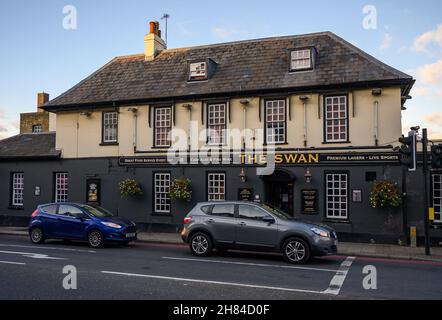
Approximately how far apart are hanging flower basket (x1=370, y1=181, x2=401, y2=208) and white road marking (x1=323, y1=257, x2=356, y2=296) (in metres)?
4.18

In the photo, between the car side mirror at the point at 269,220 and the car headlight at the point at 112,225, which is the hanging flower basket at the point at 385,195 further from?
the car headlight at the point at 112,225

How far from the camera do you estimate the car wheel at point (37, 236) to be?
1566 cm

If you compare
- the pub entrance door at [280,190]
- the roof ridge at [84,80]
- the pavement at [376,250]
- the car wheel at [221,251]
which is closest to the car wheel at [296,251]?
the car wheel at [221,251]

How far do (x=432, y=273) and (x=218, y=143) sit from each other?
10.5 meters

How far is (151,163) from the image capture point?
19.6 meters

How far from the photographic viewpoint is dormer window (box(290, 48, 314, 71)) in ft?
59.1

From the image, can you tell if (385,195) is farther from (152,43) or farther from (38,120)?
(38,120)

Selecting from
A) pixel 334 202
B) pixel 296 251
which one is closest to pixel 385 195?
pixel 334 202

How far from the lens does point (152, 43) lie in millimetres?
22766

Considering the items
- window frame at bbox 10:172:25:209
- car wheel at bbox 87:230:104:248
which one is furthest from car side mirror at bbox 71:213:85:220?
window frame at bbox 10:172:25:209

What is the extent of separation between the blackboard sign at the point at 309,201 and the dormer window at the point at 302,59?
530cm

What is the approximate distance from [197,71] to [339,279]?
13007 mm

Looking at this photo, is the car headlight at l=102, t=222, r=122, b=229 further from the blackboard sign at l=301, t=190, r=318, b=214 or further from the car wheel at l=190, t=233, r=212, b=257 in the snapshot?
the blackboard sign at l=301, t=190, r=318, b=214
